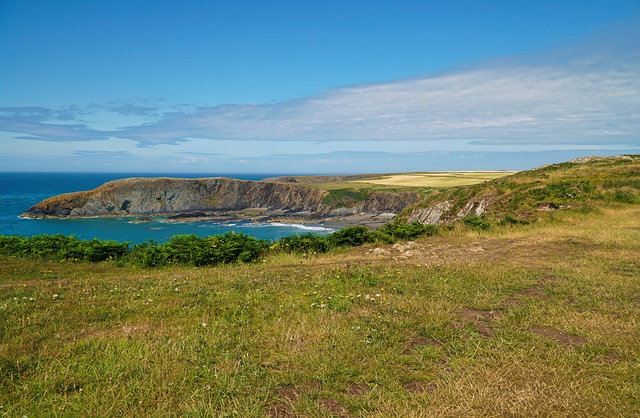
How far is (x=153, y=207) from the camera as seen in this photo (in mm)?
105750

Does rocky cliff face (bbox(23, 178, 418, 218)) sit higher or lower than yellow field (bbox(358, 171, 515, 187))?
lower

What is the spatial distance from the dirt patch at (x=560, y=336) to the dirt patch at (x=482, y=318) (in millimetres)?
806

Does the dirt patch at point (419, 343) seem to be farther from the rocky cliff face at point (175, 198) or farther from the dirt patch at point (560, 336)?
the rocky cliff face at point (175, 198)

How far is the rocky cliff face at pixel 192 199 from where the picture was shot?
3856 inches

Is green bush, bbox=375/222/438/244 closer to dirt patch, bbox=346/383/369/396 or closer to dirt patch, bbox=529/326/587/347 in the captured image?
dirt patch, bbox=529/326/587/347

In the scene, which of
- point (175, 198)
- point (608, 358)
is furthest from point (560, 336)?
point (175, 198)

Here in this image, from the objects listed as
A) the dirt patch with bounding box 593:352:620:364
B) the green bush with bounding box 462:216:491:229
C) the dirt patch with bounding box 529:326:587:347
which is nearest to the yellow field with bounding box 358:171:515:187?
the green bush with bounding box 462:216:491:229

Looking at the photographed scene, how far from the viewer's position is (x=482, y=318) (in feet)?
26.5

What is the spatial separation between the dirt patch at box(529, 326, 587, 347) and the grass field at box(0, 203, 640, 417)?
4cm

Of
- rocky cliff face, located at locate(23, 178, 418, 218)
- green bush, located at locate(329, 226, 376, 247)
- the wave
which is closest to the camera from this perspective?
green bush, located at locate(329, 226, 376, 247)

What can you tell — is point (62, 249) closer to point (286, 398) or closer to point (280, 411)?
point (286, 398)

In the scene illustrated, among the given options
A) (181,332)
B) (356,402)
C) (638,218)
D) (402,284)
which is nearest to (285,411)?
(356,402)

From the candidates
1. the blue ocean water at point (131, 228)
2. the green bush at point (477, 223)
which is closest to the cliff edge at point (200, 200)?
the blue ocean water at point (131, 228)

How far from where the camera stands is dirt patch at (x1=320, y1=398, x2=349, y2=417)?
4848mm
